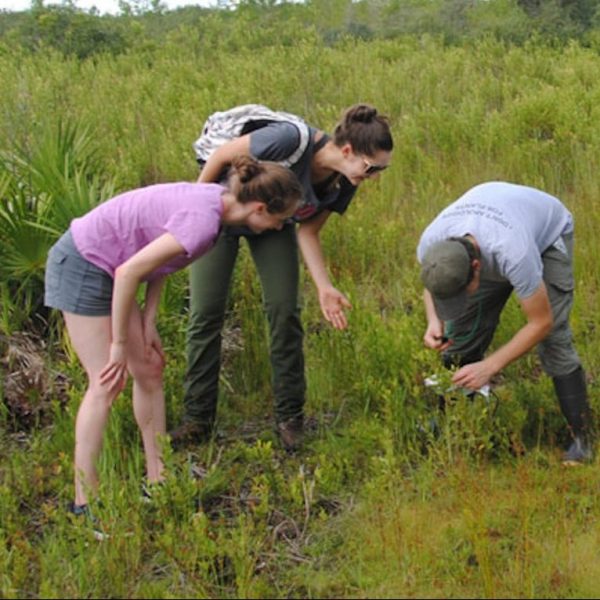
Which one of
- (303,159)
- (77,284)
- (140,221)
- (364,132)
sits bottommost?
(77,284)

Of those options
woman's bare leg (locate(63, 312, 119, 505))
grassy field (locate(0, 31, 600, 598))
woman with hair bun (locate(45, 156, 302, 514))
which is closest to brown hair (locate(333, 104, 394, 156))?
woman with hair bun (locate(45, 156, 302, 514))

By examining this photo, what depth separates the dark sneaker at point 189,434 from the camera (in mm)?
4859

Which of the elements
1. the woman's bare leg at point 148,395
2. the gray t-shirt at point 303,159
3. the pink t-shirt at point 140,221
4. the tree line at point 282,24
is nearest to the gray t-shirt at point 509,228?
the gray t-shirt at point 303,159

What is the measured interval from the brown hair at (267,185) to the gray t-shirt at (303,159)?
0.85 ft

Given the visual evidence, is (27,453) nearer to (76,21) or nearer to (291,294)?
(291,294)

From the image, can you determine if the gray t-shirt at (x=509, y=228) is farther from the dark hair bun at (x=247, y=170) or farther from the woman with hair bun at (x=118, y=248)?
the dark hair bun at (x=247, y=170)

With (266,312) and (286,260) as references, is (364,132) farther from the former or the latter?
(266,312)

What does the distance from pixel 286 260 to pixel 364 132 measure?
2.36 ft

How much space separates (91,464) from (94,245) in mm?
921

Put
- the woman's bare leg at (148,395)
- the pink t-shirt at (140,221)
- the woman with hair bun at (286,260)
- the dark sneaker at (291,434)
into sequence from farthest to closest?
1. the dark sneaker at (291,434)
2. the woman with hair bun at (286,260)
3. the woman's bare leg at (148,395)
4. the pink t-shirt at (140,221)

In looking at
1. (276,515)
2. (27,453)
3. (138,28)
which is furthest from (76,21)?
(276,515)

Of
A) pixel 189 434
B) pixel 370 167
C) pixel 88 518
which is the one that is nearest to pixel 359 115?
pixel 370 167

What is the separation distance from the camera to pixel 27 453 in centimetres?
486

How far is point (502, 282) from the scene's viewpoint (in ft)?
14.5
